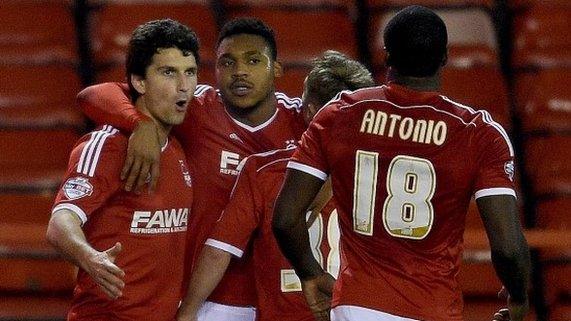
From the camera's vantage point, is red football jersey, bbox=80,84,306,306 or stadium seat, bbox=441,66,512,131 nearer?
red football jersey, bbox=80,84,306,306

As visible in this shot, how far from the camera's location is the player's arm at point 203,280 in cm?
377

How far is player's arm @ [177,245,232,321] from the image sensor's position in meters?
3.77

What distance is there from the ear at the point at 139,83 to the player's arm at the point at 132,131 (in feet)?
0.15

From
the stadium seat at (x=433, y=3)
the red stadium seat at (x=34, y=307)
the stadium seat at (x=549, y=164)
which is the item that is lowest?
the red stadium seat at (x=34, y=307)

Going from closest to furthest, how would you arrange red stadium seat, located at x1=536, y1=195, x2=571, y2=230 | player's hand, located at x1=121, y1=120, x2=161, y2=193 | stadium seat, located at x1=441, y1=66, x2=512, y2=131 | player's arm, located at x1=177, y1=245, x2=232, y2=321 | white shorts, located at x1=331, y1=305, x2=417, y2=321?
white shorts, located at x1=331, y1=305, x2=417, y2=321 < player's hand, located at x1=121, y1=120, x2=161, y2=193 < player's arm, located at x1=177, y1=245, x2=232, y2=321 < red stadium seat, located at x1=536, y1=195, x2=571, y2=230 < stadium seat, located at x1=441, y1=66, x2=512, y2=131

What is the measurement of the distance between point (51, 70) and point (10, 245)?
1.08 m

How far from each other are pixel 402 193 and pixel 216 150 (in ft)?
2.98

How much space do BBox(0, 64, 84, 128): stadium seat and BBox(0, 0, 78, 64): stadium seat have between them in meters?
0.06

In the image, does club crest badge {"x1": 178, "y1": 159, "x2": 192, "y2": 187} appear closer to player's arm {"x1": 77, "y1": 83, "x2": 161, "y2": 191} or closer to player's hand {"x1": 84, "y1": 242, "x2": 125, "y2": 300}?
player's arm {"x1": 77, "y1": 83, "x2": 161, "y2": 191}

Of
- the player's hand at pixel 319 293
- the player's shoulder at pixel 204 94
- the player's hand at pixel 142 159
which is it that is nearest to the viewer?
the player's hand at pixel 319 293

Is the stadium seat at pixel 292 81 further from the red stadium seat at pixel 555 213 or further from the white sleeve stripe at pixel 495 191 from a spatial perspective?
the white sleeve stripe at pixel 495 191

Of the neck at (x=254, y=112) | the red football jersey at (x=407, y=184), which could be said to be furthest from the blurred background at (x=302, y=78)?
the red football jersey at (x=407, y=184)

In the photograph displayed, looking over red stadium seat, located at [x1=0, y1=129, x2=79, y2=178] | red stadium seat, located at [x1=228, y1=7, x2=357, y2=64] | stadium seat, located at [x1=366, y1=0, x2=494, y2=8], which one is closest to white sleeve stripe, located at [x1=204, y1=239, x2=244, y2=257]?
red stadium seat, located at [x1=0, y1=129, x2=79, y2=178]

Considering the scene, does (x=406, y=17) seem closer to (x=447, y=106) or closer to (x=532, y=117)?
(x=447, y=106)
